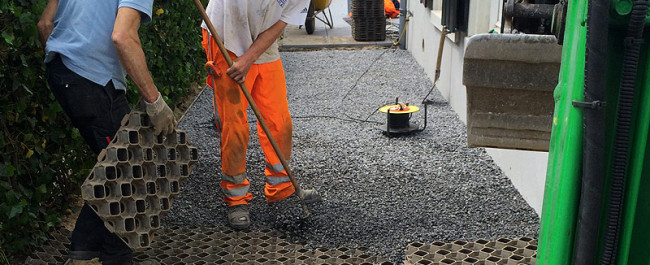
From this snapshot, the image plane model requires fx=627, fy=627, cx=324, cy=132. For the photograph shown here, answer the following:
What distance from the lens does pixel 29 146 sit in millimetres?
3572

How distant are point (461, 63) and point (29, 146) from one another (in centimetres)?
452

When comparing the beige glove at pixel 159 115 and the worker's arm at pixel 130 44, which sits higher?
the worker's arm at pixel 130 44

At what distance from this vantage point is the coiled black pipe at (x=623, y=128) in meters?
1.34

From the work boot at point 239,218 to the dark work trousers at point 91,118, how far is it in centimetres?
82

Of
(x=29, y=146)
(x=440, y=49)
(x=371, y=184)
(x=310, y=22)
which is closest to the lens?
(x=29, y=146)

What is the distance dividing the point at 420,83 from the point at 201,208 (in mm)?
4791

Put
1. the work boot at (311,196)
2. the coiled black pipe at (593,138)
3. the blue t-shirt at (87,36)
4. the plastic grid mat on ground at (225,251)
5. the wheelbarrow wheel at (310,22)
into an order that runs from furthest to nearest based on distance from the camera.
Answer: the wheelbarrow wheel at (310,22) < the work boot at (311,196) < the plastic grid mat on ground at (225,251) < the blue t-shirt at (87,36) < the coiled black pipe at (593,138)

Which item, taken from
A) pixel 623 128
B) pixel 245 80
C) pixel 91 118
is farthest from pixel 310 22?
pixel 623 128

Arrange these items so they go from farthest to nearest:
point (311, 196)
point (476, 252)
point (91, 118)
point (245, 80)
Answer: point (311, 196) → point (245, 80) → point (476, 252) → point (91, 118)

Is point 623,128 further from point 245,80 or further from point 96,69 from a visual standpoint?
point 245,80

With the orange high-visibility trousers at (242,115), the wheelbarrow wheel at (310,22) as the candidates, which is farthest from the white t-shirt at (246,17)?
the wheelbarrow wheel at (310,22)

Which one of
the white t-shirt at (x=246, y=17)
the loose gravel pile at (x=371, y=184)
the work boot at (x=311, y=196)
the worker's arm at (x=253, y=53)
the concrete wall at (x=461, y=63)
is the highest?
the white t-shirt at (x=246, y=17)

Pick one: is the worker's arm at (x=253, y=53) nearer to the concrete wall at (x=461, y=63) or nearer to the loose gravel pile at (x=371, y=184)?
the loose gravel pile at (x=371, y=184)

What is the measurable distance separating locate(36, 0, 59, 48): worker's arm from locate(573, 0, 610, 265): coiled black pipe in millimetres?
2798
